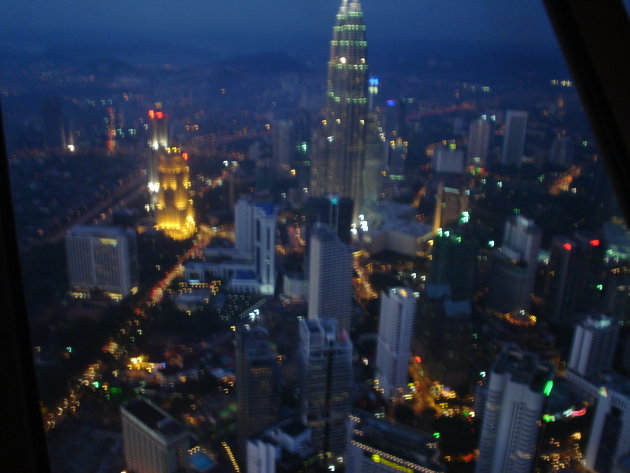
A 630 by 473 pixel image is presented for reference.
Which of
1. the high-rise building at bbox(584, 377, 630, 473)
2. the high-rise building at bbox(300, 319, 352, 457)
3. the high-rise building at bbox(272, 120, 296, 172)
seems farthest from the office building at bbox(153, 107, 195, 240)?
the high-rise building at bbox(584, 377, 630, 473)

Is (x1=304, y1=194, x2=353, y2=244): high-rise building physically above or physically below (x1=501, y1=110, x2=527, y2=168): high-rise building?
below

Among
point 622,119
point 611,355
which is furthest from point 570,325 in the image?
point 622,119

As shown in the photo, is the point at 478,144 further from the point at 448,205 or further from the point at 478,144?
the point at 448,205

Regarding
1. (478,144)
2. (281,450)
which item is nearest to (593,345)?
(281,450)

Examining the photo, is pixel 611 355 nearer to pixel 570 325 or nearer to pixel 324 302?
pixel 570 325

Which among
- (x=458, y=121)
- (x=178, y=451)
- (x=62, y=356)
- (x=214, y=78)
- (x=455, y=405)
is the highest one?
(x=214, y=78)

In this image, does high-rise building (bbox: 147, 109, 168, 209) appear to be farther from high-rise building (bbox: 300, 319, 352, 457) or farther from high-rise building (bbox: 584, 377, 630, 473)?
high-rise building (bbox: 584, 377, 630, 473)

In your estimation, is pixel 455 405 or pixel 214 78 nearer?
pixel 455 405
